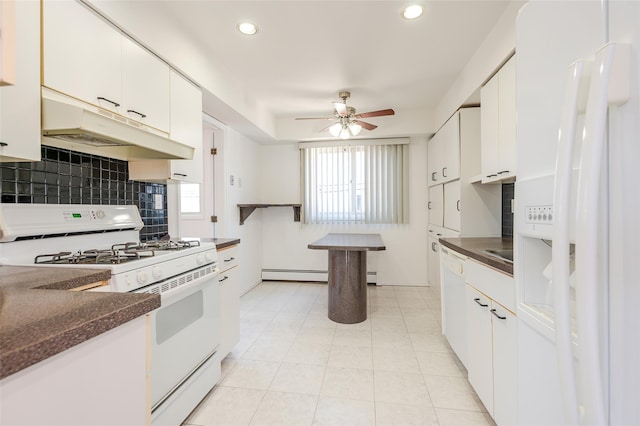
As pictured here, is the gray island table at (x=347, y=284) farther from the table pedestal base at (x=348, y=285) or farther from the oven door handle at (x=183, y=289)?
the oven door handle at (x=183, y=289)

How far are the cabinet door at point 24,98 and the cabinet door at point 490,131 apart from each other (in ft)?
8.79

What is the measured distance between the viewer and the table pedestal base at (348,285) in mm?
Result: 2914

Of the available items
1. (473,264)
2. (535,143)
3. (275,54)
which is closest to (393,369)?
(473,264)

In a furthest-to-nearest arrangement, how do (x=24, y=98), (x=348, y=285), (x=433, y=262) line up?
(x=433, y=262)
(x=348, y=285)
(x=24, y=98)

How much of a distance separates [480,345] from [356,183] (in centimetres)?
300

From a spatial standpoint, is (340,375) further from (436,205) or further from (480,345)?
(436,205)

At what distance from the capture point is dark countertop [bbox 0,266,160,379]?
444mm

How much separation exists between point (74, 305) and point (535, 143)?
1.22 m

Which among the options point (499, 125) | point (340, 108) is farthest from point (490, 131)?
point (340, 108)

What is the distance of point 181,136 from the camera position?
215cm

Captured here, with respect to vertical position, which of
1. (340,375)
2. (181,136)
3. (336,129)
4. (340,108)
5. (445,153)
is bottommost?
(340,375)

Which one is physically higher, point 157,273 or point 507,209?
point 507,209

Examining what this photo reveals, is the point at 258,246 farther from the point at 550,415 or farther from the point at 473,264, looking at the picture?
the point at 550,415

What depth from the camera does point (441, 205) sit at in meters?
3.56
